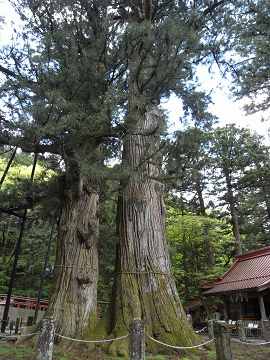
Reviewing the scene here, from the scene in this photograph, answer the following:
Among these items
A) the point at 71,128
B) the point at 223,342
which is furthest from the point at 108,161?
the point at 223,342

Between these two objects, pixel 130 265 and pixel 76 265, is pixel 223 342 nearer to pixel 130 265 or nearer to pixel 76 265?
pixel 130 265

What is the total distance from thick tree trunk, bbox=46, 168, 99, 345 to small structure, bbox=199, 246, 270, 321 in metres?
6.92

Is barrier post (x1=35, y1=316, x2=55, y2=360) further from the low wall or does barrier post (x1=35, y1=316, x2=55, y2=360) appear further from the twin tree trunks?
the low wall

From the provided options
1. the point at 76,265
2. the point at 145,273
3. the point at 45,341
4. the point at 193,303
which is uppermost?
the point at 76,265

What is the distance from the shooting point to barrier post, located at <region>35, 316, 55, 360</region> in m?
3.32

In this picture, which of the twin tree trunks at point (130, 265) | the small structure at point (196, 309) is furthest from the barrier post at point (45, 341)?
the small structure at point (196, 309)

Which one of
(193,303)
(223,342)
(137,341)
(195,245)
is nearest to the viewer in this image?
(137,341)

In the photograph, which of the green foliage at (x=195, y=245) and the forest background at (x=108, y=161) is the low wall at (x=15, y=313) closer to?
the forest background at (x=108, y=161)

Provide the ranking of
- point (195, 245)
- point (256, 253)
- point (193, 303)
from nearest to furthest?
point (256, 253) < point (193, 303) < point (195, 245)

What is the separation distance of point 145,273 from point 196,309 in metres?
12.2

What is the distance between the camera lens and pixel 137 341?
10.8 feet

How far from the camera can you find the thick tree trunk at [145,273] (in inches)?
200

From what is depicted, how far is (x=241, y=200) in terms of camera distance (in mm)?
18078

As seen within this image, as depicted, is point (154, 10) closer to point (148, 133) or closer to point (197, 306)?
point (148, 133)
